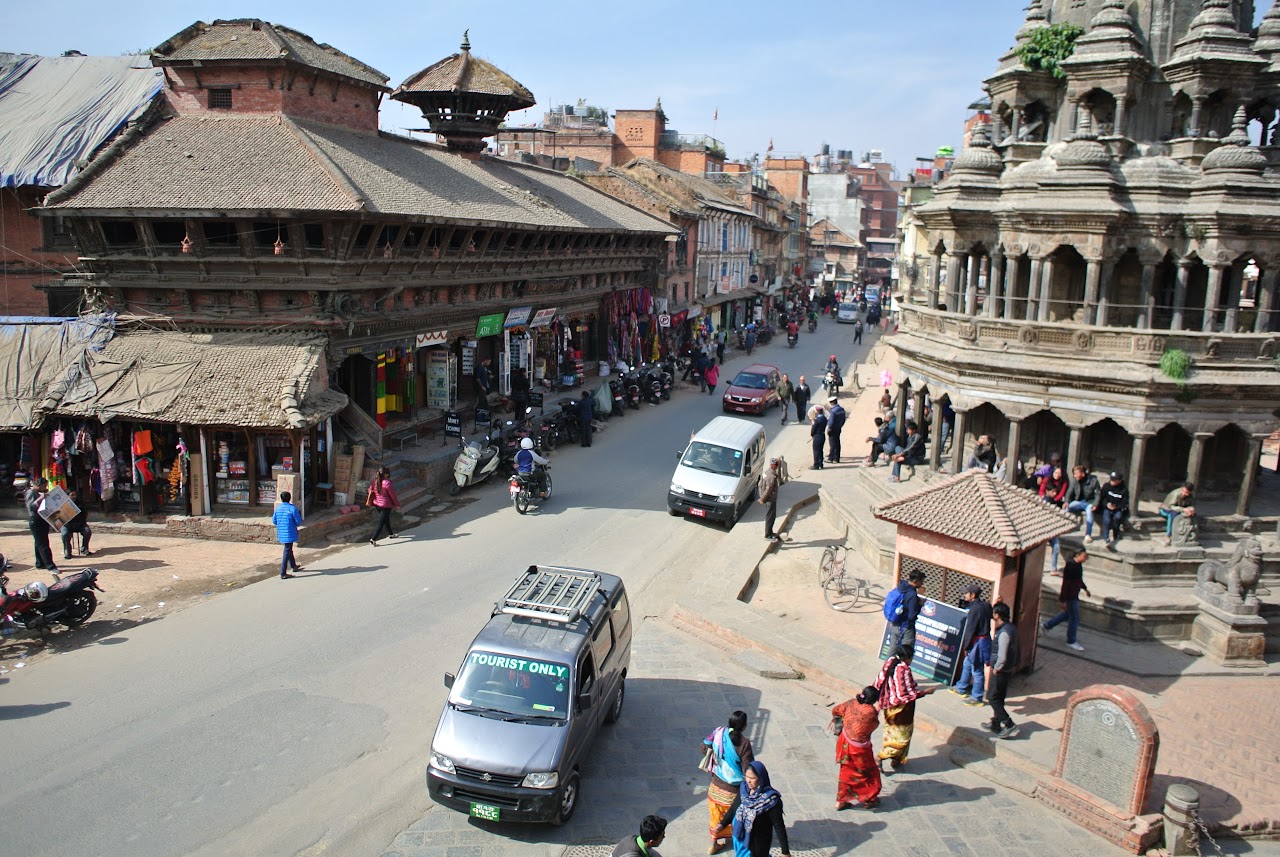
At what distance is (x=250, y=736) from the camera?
33.9ft

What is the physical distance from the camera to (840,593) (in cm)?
1605

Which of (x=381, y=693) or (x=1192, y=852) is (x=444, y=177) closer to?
(x=381, y=693)

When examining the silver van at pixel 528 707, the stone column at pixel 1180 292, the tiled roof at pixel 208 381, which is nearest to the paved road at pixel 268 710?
the silver van at pixel 528 707

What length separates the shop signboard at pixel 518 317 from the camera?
28438 mm

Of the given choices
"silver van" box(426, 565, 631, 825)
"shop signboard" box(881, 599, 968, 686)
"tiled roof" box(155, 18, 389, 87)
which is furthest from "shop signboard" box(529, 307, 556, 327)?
"silver van" box(426, 565, 631, 825)

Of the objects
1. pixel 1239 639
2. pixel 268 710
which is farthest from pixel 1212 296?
pixel 268 710

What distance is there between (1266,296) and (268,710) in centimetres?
1844

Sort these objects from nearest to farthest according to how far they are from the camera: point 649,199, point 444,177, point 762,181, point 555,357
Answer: point 444,177 < point 555,357 < point 649,199 < point 762,181

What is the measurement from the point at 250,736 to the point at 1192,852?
10.1 m

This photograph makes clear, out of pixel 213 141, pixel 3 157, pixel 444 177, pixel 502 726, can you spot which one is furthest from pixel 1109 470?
pixel 3 157

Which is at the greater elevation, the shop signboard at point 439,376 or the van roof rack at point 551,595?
the shop signboard at point 439,376

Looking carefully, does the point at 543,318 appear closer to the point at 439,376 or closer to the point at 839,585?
the point at 439,376

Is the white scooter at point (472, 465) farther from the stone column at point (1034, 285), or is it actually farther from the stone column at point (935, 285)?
the stone column at point (1034, 285)

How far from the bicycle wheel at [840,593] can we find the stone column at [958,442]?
15.3 ft
